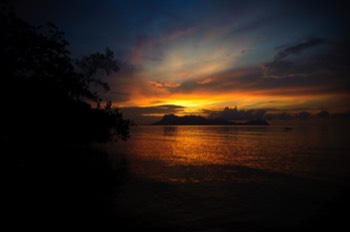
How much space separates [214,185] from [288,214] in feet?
24.9

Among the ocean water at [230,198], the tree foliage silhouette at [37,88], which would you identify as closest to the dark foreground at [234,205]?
the ocean water at [230,198]

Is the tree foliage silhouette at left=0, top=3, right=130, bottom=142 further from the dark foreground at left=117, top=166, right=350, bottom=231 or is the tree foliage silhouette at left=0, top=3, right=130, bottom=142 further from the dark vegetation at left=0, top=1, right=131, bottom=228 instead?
the dark foreground at left=117, top=166, right=350, bottom=231

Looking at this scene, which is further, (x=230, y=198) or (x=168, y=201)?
(x=230, y=198)

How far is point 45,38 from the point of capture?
73.9 feet

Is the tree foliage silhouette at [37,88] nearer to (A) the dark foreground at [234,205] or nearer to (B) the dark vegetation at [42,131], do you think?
(B) the dark vegetation at [42,131]

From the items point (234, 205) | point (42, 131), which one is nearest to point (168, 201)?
point (234, 205)

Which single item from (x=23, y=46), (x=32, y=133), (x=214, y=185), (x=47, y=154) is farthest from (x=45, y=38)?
(x=214, y=185)

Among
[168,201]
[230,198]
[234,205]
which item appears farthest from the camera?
[230,198]

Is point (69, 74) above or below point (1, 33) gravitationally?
below

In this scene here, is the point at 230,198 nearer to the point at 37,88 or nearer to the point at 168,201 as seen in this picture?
the point at 168,201

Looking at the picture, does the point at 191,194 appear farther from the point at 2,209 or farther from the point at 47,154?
the point at 47,154

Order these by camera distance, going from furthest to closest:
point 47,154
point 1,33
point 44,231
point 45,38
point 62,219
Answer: point 47,154, point 45,38, point 1,33, point 62,219, point 44,231

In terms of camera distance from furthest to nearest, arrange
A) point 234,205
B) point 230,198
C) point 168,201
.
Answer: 1. point 230,198
2. point 168,201
3. point 234,205

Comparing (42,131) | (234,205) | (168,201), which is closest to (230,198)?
(234,205)
